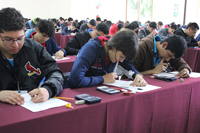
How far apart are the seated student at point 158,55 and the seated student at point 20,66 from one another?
1.01 m

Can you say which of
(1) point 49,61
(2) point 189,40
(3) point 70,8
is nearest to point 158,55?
(1) point 49,61

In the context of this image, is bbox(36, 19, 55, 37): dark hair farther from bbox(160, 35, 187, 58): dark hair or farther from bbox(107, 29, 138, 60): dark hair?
bbox(160, 35, 187, 58): dark hair

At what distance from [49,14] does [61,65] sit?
12.1m

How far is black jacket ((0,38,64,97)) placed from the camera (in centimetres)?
126

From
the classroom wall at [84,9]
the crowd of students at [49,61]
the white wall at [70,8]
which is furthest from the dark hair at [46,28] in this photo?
the white wall at [70,8]

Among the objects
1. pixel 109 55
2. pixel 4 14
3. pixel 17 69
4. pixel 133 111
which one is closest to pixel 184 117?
pixel 133 111

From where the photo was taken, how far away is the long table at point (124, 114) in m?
0.92

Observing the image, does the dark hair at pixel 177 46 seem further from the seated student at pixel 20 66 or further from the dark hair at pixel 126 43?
the seated student at pixel 20 66

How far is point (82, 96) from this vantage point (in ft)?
3.93

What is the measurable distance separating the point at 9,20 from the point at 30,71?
372 millimetres

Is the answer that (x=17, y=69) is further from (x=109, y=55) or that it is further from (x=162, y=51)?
(x=162, y=51)

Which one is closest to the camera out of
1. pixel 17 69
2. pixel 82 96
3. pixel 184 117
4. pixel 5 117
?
pixel 5 117

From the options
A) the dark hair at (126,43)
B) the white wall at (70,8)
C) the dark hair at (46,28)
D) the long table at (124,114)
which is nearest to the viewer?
the long table at (124,114)

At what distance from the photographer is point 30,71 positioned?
1.35 metres
